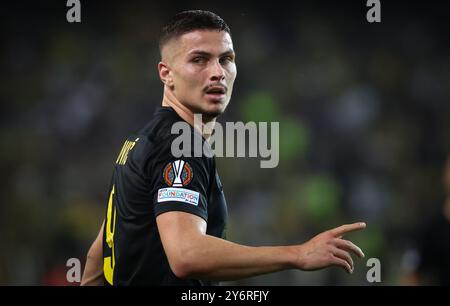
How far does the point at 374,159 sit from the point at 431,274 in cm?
345

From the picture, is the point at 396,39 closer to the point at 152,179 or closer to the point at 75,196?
the point at 75,196

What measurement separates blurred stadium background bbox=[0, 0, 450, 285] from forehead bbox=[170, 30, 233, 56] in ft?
14.5

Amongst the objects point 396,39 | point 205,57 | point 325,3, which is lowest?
point 205,57

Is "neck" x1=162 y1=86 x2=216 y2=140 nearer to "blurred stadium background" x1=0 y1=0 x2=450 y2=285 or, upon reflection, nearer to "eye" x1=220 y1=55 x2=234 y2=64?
"eye" x1=220 y1=55 x2=234 y2=64

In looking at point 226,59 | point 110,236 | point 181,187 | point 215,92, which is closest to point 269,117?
point 226,59

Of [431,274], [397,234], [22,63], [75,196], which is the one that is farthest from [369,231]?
[22,63]

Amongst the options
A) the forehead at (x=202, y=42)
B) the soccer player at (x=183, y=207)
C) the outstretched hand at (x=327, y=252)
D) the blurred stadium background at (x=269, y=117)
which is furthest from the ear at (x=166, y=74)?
the blurred stadium background at (x=269, y=117)

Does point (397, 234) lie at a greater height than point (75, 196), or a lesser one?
lesser

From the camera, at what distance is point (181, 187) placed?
2.95m

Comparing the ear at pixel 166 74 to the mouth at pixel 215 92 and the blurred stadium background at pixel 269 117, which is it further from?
the blurred stadium background at pixel 269 117

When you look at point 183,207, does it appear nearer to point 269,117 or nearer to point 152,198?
point 152,198

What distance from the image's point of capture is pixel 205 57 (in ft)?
11.5

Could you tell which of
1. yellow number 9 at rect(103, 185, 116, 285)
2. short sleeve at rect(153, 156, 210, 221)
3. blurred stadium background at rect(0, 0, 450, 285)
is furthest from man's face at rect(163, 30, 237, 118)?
blurred stadium background at rect(0, 0, 450, 285)

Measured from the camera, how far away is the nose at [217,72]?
11.3 feet
